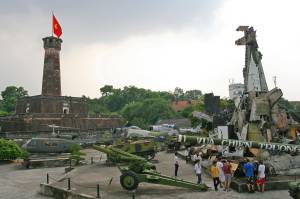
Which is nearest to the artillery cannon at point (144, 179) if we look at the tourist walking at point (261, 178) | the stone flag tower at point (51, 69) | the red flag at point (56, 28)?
the tourist walking at point (261, 178)

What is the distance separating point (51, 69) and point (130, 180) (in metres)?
41.3

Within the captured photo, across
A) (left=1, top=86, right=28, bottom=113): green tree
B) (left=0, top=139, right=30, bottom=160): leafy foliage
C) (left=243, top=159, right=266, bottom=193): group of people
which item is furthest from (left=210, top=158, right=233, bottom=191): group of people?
(left=1, top=86, right=28, bottom=113): green tree

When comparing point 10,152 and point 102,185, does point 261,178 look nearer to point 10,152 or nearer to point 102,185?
point 102,185

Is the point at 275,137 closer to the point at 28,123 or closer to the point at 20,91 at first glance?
the point at 28,123

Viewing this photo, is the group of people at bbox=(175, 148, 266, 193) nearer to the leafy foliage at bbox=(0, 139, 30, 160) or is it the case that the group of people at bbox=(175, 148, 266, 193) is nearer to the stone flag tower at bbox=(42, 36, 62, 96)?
the leafy foliage at bbox=(0, 139, 30, 160)

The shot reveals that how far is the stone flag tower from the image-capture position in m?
51.8

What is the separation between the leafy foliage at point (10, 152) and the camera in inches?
1129

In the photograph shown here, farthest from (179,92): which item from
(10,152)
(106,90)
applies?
(10,152)

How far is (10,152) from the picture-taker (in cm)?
2900

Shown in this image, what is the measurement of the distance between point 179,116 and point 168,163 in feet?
169

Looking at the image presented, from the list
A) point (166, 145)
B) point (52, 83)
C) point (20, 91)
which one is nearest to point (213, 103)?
point (166, 145)

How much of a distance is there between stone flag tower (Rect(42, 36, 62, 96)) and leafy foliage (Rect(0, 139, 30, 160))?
2298 centimetres

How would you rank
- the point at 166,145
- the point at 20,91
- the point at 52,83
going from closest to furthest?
1. the point at 166,145
2. the point at 52,83
3. the point at 20,91

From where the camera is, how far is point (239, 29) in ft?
73.8
